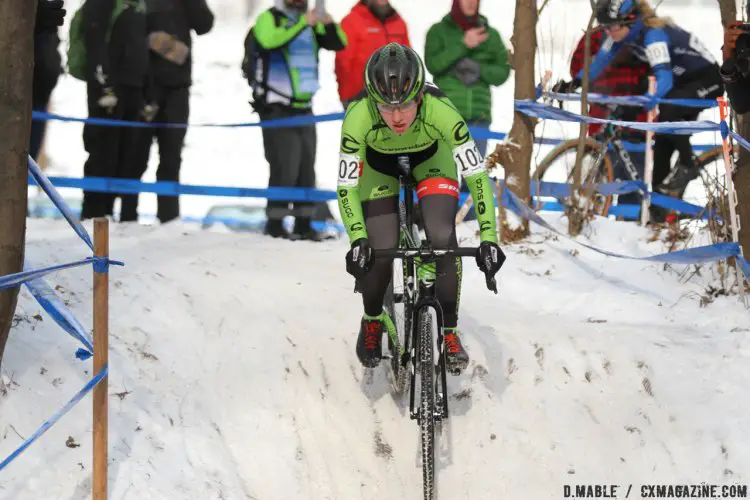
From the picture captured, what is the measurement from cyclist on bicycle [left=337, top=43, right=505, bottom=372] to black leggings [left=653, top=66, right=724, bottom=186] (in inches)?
211

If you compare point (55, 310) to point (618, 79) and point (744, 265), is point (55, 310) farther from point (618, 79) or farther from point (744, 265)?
point (618, 79)

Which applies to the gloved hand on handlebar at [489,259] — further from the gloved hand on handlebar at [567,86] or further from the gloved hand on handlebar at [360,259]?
the gloved hand on handlebar at [567,86]

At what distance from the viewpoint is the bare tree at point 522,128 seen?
1030cm

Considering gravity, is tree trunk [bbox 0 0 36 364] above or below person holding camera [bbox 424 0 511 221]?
below

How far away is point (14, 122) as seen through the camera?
17.3ft

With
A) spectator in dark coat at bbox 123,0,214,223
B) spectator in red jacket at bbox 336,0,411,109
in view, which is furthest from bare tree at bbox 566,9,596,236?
spectator in dark coat at bbox 123,0,214,223

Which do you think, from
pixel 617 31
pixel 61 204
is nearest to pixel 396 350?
pixel 61 204

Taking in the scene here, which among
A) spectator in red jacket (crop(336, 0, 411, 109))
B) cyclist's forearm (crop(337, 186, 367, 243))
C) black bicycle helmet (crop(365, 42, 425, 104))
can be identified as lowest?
cyclist's forearm (crop(337, 186, 367, 243))

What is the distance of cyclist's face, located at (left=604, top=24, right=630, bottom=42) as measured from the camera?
11.0m

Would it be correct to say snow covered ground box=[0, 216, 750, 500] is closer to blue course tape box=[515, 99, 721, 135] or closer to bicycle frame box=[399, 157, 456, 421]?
bicycle frame box=[399, 157, 456, 421]

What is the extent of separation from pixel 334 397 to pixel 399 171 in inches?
62.3

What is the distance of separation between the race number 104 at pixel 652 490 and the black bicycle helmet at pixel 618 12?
5.92 metres

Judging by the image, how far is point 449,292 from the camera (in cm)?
621

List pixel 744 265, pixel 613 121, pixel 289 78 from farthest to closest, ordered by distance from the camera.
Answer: pixel 289 78 → pixel 613 121 → pixel 744 265
